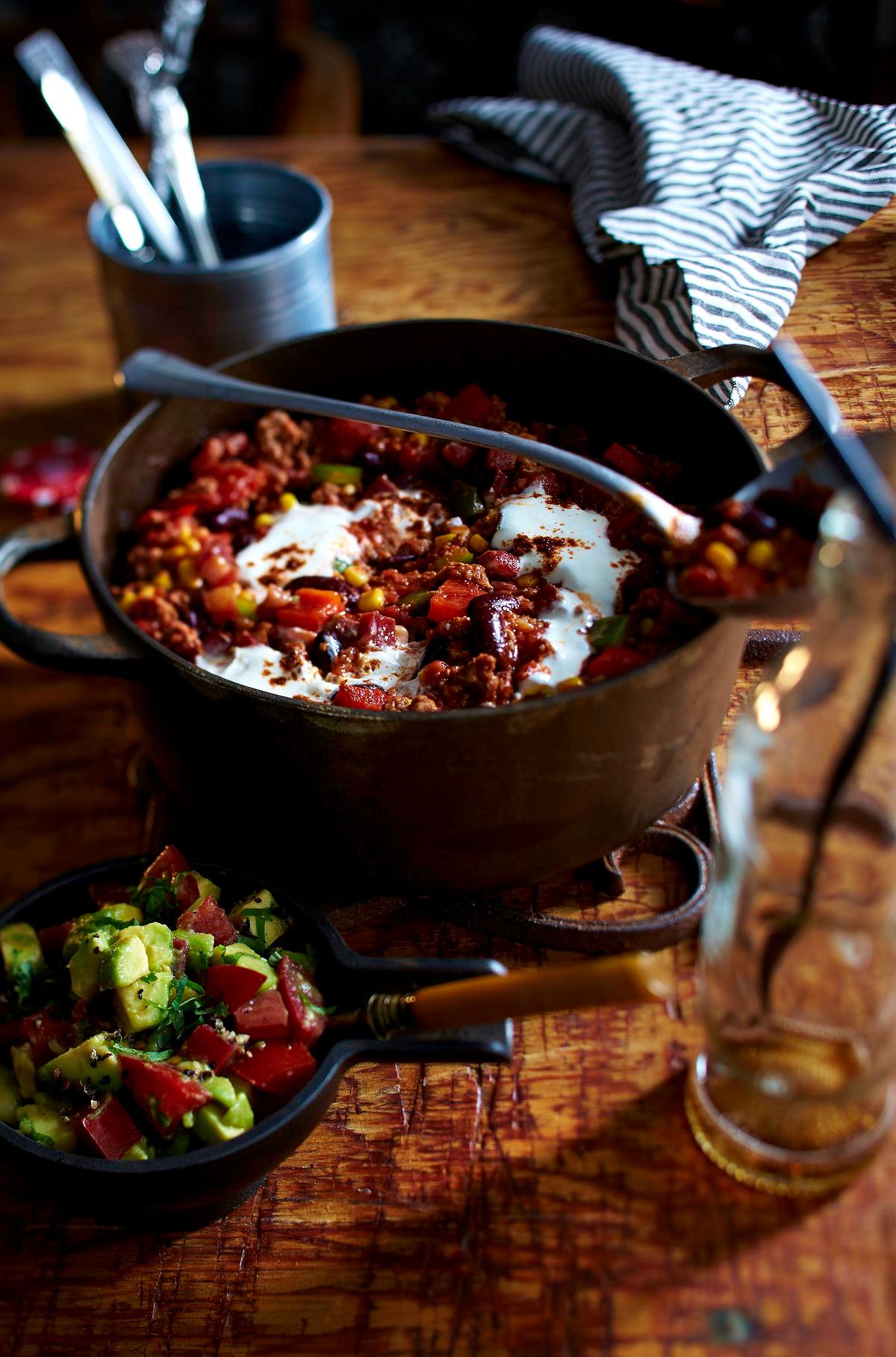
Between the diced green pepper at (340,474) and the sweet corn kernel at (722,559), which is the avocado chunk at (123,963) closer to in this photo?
the sweet corn kernel at (722,559)

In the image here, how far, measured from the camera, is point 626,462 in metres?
1.68

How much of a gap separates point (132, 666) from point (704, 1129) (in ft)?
2.62

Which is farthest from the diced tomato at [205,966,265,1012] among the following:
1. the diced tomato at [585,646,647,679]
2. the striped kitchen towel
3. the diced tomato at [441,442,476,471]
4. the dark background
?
the dark background

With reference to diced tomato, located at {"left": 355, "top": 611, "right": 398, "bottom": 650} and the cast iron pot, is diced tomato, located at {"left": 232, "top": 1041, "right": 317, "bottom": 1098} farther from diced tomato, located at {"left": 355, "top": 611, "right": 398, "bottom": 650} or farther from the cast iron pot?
diced tomato, located at {"left": 355, "top": 611, "right": 398, "bottom": 650}

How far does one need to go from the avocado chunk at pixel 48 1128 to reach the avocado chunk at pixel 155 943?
0.53 ft

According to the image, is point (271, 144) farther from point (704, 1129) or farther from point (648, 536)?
point (704, 1129)

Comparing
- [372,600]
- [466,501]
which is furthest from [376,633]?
[466,501]

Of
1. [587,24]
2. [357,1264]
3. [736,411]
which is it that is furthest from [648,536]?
[587,24]

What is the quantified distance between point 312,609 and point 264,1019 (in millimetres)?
596

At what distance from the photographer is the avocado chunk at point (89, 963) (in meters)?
1.29

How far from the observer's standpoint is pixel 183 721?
1427mm

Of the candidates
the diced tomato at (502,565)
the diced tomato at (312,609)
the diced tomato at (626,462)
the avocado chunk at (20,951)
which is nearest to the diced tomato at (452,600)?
the diced tomato at (502,565)

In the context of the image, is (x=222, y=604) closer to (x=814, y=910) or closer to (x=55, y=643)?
(x=55, y=643)

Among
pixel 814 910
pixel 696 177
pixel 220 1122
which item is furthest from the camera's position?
pixel 696 177
